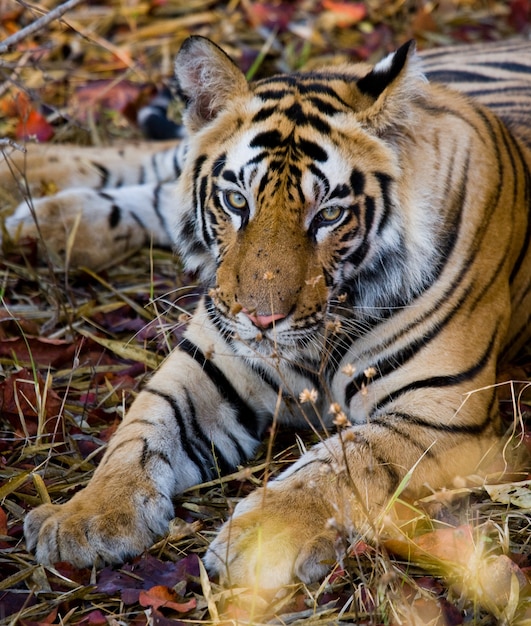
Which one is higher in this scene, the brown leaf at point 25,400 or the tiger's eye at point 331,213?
the tiger's eye at point 331,213

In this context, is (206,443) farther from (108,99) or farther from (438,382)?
(108,99)

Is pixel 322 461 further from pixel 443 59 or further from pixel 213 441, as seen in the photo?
pixel 443 59

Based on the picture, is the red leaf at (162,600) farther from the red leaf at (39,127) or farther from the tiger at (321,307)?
the red leaf at (39,127)

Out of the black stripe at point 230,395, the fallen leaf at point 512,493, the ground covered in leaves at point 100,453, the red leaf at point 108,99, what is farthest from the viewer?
the red leaf at point 108,99

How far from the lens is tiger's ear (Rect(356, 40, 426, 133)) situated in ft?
7.37

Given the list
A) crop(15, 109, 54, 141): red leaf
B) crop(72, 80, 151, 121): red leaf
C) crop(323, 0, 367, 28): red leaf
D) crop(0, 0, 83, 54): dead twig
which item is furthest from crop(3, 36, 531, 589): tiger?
crop(323, 0, 367, 28): red leaf

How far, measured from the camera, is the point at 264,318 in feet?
7.03

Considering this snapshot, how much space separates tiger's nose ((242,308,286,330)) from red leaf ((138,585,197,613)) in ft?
1.96

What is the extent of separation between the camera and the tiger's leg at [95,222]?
346cm

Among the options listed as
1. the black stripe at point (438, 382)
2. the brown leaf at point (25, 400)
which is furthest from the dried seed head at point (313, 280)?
the brown leaf at point (25, 400)

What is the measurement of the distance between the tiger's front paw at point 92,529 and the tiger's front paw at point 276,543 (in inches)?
7.2

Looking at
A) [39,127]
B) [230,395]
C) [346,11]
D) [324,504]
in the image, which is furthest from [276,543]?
[346,11]

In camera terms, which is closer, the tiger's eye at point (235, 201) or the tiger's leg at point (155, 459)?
the tiger's leg at point (155, 459)

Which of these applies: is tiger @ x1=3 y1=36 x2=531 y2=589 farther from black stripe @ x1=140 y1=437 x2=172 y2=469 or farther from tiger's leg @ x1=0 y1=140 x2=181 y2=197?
tiger's leg @ x1=0 y1=140 x2=181 y2=197
